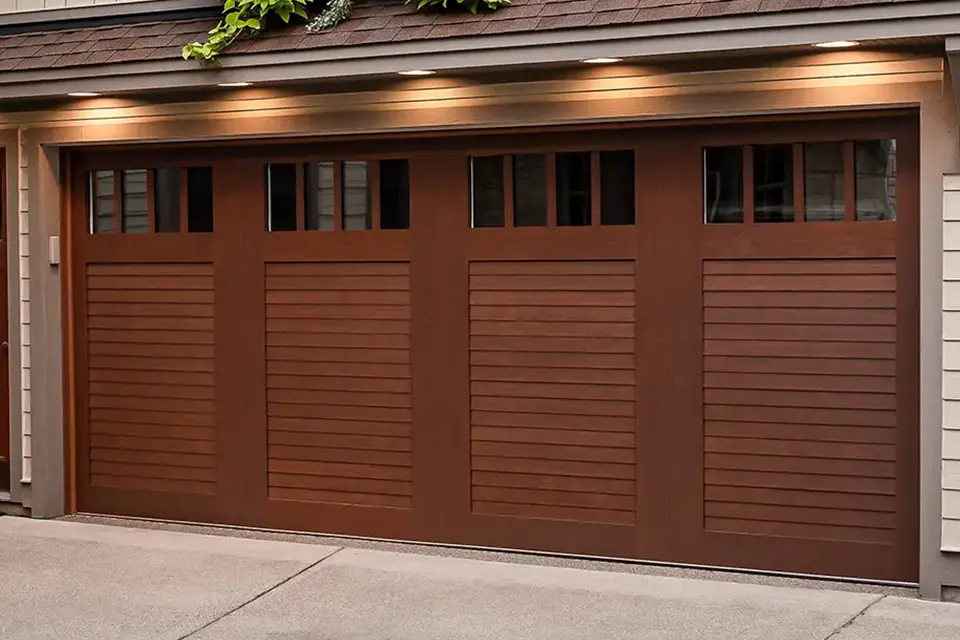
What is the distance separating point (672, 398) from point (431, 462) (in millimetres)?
1342

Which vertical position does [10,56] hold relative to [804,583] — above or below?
above

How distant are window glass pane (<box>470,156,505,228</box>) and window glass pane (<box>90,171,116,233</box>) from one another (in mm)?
2273

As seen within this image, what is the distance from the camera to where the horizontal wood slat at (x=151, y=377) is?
299 inches

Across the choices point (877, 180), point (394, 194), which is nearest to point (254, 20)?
point (394, 194)

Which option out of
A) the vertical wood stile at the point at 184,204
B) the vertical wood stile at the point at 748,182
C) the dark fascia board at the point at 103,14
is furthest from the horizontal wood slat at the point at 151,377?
the vertical wood stile at the point at 748,182

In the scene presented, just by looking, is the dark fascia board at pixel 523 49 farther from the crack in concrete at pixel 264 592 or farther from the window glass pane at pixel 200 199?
the crack in concrete at pixel 264 592

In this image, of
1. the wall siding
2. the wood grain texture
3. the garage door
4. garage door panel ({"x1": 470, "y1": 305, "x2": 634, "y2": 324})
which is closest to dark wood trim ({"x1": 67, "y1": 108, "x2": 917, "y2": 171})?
the garage door

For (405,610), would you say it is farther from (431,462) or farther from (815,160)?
(815,160)

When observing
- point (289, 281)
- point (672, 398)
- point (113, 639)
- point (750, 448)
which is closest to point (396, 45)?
point (289, 281)

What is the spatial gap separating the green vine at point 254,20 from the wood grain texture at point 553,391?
1.41 metres

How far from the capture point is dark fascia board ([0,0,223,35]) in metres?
7.32

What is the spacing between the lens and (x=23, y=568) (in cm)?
677

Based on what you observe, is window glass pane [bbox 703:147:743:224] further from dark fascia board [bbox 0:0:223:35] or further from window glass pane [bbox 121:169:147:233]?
window glass pane [bbox 121:169:147:233]

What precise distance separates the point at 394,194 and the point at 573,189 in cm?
99
